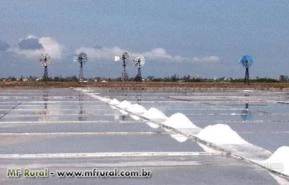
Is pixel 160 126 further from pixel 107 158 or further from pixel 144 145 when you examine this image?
pixel 107 158

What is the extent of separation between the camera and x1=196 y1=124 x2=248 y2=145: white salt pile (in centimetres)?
1055

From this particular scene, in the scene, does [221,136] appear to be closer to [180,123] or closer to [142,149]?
[142,149]

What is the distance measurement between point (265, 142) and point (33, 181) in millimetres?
5237

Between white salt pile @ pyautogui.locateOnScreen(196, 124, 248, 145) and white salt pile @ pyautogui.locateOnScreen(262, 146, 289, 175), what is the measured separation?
2098mm

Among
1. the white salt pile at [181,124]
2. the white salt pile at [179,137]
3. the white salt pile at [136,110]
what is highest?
the white salt pile at [181,124]

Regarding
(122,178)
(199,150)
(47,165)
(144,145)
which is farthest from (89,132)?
(122,178)

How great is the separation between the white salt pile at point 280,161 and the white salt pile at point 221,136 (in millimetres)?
2098

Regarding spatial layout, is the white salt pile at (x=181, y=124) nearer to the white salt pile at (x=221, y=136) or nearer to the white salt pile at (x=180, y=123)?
the white salt pile at (x=180, y=123)

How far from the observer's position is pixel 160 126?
14258 mm

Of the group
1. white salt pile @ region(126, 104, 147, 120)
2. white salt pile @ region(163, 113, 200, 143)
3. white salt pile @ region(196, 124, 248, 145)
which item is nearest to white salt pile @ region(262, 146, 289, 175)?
white salt pile @ region(196, 124, 248, 145)

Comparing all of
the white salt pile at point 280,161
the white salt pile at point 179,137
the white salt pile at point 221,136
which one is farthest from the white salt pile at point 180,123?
the white salt pile at point 280,161

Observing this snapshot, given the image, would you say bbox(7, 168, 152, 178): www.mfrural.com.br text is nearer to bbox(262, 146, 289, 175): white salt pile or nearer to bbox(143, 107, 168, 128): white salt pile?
bbox(262, 146, 289, 175): white salt pile

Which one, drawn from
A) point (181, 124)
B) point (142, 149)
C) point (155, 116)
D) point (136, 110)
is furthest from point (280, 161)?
point (136, 110)

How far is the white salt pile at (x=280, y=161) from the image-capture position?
7.88 metres
